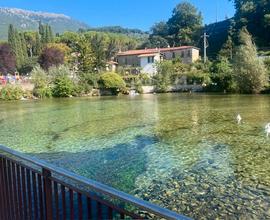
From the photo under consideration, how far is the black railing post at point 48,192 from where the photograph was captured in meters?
2.93

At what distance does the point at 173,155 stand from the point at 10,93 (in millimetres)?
39803

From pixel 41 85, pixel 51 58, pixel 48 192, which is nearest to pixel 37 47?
pixel 51 58

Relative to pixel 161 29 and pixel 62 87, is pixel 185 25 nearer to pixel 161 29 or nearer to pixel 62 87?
pixel 161 29

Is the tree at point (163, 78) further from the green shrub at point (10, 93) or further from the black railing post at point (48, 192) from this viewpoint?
the black railing post at point (48, 192)

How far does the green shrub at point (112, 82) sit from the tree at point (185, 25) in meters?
Result: 36.6

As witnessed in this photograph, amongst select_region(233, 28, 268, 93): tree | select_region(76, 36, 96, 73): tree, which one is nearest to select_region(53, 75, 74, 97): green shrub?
select_region(76, 36, 96, 73): tree

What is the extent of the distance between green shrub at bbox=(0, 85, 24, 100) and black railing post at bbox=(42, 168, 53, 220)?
46223 millimetres

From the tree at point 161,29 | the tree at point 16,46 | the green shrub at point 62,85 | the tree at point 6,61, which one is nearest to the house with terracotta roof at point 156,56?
the green shrub at point 62,85

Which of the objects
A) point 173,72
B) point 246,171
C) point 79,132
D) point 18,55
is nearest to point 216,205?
point 246,171

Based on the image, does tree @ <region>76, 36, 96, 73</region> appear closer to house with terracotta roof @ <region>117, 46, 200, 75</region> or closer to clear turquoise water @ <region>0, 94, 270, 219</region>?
house with terracotta roof @ <region>117, 46, 200, 75</region>

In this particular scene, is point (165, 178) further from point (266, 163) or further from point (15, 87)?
point (15, 87)

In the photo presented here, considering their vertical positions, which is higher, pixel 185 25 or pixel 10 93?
pixel 185 25

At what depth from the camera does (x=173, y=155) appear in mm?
11344

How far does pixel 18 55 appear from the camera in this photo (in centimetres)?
7875
